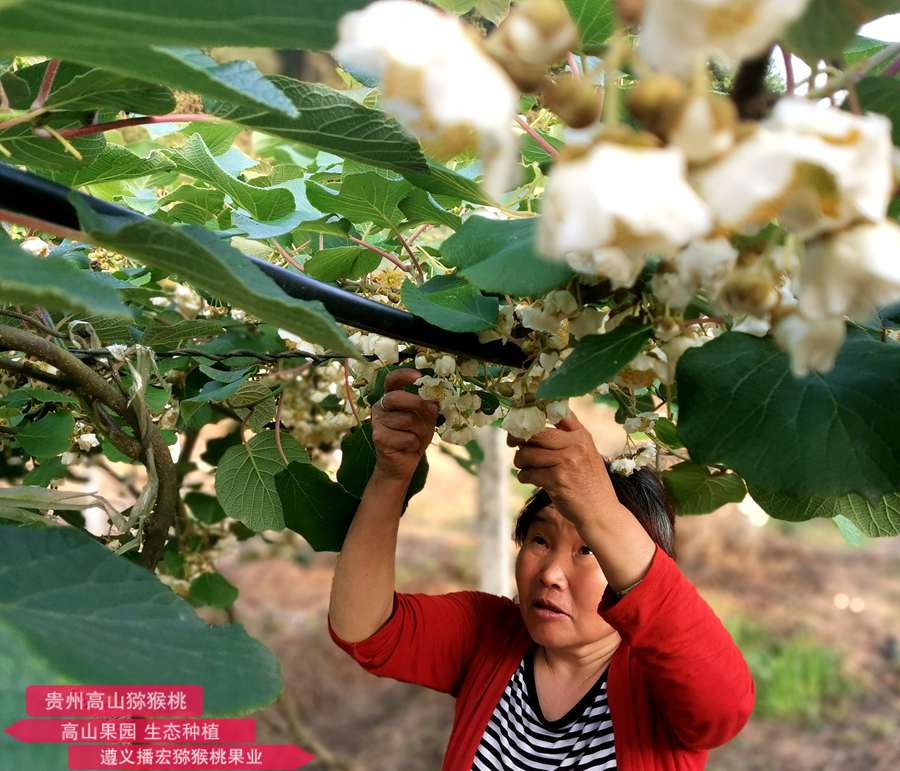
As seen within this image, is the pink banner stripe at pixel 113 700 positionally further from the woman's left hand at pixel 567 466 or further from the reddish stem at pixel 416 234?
the reddish stem at pixel 416 234

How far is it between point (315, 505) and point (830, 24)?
0.72 m

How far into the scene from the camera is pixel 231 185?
0.83m

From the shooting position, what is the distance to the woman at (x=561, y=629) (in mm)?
836

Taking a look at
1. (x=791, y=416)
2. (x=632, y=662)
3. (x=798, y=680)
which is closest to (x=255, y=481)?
(x=632, y=662)

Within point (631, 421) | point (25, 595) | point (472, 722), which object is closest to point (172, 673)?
point (25, 595)

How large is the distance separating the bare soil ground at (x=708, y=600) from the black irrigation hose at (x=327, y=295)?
6.89ft

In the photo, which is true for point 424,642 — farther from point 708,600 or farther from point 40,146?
point 708,600

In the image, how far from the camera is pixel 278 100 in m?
0.38

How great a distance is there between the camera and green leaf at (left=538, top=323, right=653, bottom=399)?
0.47m

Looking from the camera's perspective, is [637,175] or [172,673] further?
[172,673]

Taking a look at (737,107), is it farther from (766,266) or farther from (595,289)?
(595,289)

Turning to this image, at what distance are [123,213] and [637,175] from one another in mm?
315

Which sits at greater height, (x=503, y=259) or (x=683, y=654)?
A: (x=503, y=259)

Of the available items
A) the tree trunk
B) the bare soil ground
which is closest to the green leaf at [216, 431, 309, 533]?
the bare soil ground
